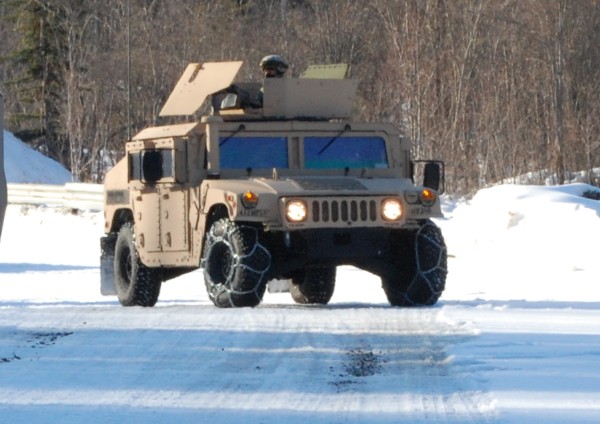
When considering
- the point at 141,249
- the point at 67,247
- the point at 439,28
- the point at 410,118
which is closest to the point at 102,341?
the point at 141,249

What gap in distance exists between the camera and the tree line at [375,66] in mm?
36500

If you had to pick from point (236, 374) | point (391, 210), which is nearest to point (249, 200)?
point (391, 210)

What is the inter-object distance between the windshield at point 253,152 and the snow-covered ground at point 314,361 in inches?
67.6

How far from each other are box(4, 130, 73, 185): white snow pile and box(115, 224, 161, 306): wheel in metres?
32.3

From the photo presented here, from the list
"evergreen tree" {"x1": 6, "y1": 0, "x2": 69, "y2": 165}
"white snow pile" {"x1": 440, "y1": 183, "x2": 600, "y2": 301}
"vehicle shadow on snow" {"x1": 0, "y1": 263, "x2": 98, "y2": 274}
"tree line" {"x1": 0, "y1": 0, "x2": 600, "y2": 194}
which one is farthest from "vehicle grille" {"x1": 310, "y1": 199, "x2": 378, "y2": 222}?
"evergreen tree" {"x1": 6, "y1": 0, "x2": 69, "y2": 165}

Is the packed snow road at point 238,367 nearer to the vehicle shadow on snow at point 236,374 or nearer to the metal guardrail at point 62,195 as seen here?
the vehicle shadow on snow at point 236,374

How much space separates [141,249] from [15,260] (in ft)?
38.5

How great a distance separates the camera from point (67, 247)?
98.8ft

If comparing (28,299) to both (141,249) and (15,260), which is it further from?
(15,260)

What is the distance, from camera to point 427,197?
581 inches

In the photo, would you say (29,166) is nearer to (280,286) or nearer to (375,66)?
(375,66)

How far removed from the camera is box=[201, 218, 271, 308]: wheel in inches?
562

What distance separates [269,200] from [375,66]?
3334 cm

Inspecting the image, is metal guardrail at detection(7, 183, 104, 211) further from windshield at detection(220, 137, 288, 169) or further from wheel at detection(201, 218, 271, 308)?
wheel at detection(201, 218, 271, 308)
